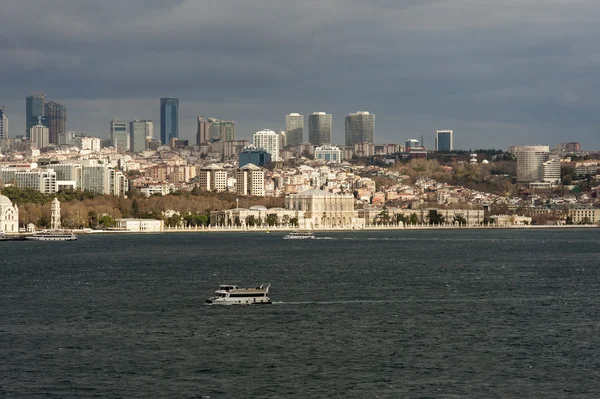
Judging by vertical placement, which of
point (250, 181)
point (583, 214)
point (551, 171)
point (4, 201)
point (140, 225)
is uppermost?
point (551, 171)

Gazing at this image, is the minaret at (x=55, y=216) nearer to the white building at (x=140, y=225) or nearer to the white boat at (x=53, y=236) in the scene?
the white building at (x=140, y=225)

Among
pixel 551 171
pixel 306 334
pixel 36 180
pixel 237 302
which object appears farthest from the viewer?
pixel 551 171

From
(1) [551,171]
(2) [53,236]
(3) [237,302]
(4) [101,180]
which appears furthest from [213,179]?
(3) [237,302]

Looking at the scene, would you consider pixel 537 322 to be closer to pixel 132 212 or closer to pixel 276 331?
pixel 276 331

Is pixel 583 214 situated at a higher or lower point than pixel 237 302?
higher

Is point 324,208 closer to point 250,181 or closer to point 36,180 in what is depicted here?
point 250,181

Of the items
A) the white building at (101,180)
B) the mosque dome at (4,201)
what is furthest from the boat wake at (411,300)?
the white building at (101,180)

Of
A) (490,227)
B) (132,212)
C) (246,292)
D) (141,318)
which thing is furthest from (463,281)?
(490,227)
